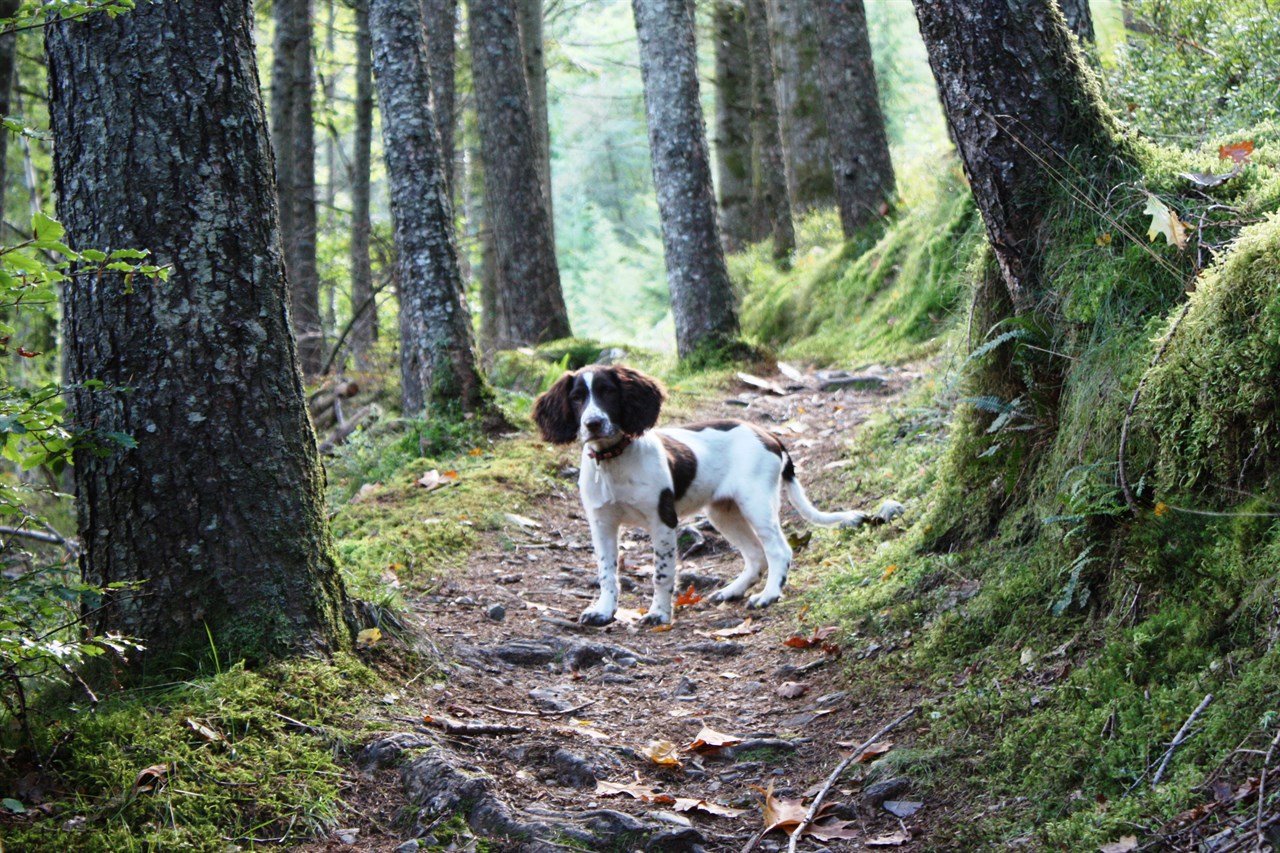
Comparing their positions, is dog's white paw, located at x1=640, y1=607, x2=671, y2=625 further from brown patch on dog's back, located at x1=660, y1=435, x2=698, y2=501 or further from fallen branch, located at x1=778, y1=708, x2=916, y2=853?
fallen branch, located at x1=778, y1=708, x2=916, y2=853

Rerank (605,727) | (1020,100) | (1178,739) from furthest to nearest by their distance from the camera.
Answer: (1020,100)
(605,727)
(1178,739)

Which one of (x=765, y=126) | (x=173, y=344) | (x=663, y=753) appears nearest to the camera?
(x=173, y=344)

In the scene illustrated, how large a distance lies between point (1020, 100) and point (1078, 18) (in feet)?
8.59

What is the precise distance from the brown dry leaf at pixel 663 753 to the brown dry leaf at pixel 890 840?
2.85 ft

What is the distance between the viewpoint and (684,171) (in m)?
12.1

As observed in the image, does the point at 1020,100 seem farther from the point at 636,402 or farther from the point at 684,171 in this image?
the point at 684,171

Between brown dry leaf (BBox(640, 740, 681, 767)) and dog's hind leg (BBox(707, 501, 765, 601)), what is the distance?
2486 millimetres

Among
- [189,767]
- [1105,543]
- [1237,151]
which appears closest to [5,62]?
[189,767]

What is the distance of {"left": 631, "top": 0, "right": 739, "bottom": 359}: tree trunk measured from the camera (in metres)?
12.0

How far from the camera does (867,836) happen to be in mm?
3252

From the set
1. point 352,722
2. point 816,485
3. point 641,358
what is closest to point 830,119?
point 641,358

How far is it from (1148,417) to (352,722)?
9.42ft

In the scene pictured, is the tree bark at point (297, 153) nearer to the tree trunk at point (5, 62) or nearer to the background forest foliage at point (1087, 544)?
the tree trunk at point (5, 62)

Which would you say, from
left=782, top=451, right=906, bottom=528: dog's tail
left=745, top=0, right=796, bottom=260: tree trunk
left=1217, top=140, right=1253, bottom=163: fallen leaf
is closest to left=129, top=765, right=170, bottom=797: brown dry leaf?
left=782, top=451, right=906, bottom=528: dog's tail
